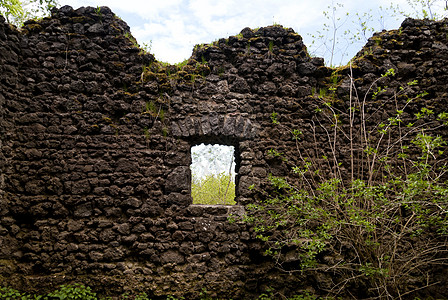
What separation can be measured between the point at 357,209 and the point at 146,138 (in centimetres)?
292

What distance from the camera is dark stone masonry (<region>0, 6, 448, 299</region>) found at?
409cm

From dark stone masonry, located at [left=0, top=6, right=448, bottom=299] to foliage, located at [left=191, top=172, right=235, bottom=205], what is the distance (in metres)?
5.98

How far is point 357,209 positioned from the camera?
3.51m

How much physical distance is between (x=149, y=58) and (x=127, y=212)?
2.33 metres

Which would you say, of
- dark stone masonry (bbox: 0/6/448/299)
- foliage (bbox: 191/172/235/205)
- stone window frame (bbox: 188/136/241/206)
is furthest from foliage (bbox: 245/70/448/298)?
foliage (bbox: 191/172/235/205)

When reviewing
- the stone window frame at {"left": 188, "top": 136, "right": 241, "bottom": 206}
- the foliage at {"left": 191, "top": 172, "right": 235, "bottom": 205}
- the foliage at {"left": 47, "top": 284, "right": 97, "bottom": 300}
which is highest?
the stone window frame at {"left": 188, "top": 136, "right": 241, "bottom": 206}

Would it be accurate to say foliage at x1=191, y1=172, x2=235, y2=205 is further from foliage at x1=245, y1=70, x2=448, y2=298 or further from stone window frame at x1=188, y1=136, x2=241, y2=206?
foliage at x1=245, y1=70, x2=448, y2=298

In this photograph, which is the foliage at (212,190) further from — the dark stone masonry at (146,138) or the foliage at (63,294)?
the foliage at (63,294)

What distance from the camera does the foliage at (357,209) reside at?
3.56 m

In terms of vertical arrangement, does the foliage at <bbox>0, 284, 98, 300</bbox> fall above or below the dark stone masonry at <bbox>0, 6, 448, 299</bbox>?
below

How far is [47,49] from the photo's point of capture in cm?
452

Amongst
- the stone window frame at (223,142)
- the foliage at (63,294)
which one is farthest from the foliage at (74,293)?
the stone window frame at (223,142)

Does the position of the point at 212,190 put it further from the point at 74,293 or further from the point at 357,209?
the point at 357,209

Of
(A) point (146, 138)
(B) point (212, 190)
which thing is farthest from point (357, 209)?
(B) point (212, 190)
